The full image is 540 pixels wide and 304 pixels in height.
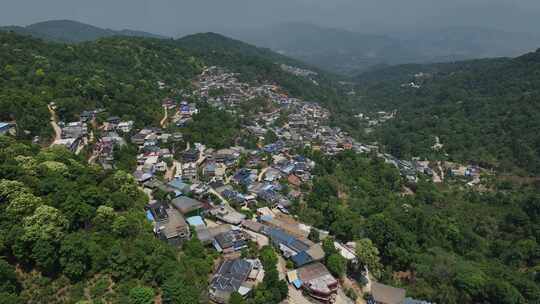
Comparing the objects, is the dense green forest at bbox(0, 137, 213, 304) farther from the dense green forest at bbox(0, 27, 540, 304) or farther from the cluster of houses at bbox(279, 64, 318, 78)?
the cluster of houses at bbox(279, 64, 318, 78)

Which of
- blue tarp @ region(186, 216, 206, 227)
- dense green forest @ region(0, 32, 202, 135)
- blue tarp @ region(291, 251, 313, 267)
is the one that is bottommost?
blue tarp @ region(291, 251, 313, 267)

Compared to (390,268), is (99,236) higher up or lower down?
higher up

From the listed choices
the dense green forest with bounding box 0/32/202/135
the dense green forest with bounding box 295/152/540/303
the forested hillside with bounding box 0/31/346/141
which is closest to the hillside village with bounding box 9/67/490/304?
the dense green forest with bounding box 0/32/202/135

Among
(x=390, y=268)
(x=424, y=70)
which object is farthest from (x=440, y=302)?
(x=424, y=70)

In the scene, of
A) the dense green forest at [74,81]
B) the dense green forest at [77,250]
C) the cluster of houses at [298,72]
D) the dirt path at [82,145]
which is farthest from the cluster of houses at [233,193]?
the cluster of houses at [298,72]

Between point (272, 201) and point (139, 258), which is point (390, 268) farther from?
point (139, 258)

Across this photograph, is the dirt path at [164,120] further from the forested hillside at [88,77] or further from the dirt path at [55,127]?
the dirt path at [55,127]

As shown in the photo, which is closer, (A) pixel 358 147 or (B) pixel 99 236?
(B) pixel 99 236
